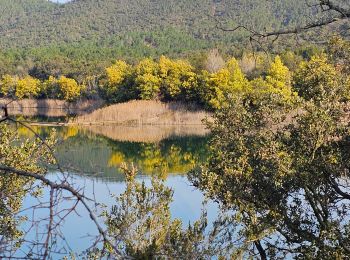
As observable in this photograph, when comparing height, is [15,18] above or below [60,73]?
above

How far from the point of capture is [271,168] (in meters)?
6.32

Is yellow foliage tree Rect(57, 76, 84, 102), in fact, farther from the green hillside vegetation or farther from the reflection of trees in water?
the reflection of trees in water

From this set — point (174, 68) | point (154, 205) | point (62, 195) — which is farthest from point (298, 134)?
point (174, 68)

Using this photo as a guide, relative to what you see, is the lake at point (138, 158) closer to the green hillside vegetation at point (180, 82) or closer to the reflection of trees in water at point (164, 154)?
the reflection of trees in water at point (164, 154)

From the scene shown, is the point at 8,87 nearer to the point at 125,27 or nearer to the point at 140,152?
the point at 140,152

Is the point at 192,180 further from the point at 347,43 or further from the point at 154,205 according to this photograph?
the point at 347,43

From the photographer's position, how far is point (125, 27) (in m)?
103

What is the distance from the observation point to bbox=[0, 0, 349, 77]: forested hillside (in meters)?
64.6

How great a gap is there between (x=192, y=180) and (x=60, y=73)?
42.0 meters

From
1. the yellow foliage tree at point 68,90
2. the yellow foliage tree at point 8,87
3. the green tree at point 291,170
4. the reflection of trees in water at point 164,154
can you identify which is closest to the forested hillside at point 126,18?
the yellow foliage tree at point 68,90

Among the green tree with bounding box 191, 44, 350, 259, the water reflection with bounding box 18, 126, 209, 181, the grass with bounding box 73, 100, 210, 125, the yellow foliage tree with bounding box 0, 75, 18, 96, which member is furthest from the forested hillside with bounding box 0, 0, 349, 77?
the yellow foliage tree with bounding box 0, 75, 18, 96

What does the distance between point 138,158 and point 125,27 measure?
8346 cm

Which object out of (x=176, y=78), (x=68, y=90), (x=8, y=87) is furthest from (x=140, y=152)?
(x=8, y=87)

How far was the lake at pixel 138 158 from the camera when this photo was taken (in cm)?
1363
